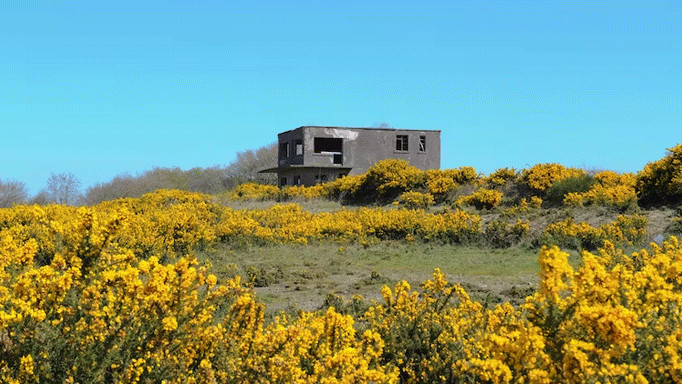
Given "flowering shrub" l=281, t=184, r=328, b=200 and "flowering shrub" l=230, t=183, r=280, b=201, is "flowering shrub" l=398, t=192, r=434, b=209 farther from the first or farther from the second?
Result: "flowering shrub" l=230, t=183, r=280, b=201

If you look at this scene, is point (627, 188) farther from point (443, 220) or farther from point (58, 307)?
point (58, 307)

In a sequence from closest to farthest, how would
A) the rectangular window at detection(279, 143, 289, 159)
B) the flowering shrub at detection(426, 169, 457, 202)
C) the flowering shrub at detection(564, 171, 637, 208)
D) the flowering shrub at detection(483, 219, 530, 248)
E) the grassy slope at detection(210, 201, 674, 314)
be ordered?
the grassy slope at detection(210, 201, 674, 314)
the flowering shrub at detection(483, 219, 530, 248)
the flowering shrub at detection(564, 171, 637, 208)
the flowering shrub at detection(426, 169, 457, 202)
the rectangular window at detection(279, 143, 289, 159)

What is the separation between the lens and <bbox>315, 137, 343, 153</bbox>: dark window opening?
143 ft

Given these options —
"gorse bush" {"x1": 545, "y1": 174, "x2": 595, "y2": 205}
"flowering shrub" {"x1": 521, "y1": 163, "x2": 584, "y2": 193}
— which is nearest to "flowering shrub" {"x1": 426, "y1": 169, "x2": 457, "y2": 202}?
"flowering shrub" {"x1": 521, "y1": 163, "x2": 584, "y2": 193}

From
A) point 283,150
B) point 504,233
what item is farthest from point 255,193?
point 504,233

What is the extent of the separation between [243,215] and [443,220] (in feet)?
20.6

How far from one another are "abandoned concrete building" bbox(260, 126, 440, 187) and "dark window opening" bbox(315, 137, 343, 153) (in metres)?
1.05

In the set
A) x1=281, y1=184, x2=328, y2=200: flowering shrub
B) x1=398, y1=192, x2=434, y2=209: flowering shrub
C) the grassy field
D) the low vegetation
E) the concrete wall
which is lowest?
the grassy field

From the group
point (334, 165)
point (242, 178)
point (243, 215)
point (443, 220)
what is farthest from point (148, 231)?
point (242, 178)

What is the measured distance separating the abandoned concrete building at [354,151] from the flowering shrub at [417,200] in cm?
1375

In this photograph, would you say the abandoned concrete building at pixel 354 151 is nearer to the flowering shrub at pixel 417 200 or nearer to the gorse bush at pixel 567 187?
the flowering shrub at pixel 417 200

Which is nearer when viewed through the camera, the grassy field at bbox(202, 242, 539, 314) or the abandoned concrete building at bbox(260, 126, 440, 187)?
the grassy field at bbox(202, 242, 539, 314)

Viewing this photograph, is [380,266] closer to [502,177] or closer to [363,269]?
[363,269]

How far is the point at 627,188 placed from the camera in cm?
2109
